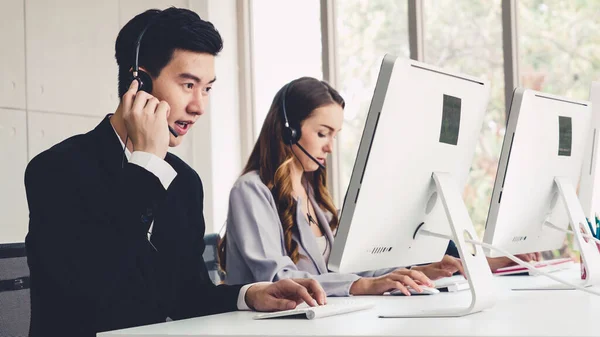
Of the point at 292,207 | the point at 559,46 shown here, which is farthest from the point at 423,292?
the point at 559,46

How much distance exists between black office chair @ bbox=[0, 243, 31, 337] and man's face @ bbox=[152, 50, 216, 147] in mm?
411

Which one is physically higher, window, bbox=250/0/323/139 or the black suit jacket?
window, bbox=250/0/323/139

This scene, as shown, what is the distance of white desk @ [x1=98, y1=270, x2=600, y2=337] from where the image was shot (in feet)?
3.74

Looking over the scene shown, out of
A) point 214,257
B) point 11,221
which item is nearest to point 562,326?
point 214,257

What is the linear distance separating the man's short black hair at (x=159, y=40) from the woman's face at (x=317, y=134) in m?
0.76

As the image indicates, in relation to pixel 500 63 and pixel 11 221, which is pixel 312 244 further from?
pixel 500 63

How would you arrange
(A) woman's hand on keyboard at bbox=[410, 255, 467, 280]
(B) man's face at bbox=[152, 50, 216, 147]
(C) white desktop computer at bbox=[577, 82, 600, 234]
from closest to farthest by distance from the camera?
(B) man's face at bbox=[152, 50, 216, 147]
(A) woman's hand on keyboard at bbox=[410, 255, 467, 280]
(C) white desktop computer at bbox=[577, 82, 600, 234]

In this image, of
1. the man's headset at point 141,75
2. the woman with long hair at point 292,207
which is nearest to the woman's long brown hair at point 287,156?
the woman with long hair at point 292,207

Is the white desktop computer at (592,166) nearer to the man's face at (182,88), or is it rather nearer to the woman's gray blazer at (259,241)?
the woman's gray blazer at (259,241)

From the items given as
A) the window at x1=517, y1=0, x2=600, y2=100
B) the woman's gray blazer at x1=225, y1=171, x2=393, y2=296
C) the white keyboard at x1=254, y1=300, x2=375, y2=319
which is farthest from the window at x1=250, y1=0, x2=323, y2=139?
the white keyboard at x1=254, y1=300, x2=375, y2=319

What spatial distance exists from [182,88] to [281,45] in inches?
111

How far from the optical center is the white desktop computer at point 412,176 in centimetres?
131

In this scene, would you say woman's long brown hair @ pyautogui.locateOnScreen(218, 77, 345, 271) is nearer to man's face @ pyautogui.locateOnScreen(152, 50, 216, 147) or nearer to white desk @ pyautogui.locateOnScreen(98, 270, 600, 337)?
man's face @ pyautogui.locateOnScreen(152, 50, 216, 147)

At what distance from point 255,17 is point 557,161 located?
9.61ft
